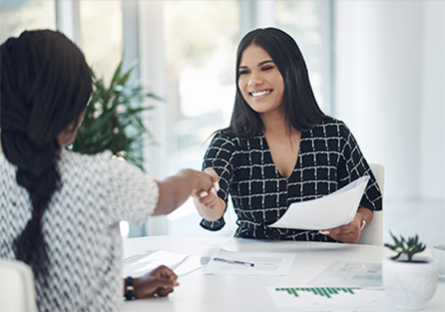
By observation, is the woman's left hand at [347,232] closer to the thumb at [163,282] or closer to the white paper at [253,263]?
the white paper at [253,263]

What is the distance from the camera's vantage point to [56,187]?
79 centimetres

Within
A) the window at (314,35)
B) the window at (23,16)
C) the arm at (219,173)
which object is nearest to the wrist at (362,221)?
the arm at (219,173)

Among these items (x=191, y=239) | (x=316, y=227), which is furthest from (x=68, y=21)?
(x=316, y=227)

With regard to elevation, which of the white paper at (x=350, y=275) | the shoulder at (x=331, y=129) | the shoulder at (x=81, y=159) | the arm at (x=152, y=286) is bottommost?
the white paper at (x=350, y=275)

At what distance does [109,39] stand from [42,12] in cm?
56

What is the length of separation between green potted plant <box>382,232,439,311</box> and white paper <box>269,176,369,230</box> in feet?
1.02

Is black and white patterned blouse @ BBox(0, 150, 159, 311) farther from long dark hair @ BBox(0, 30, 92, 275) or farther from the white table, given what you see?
the white table

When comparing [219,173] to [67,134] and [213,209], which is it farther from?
[67,134]

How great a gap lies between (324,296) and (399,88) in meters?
5.05

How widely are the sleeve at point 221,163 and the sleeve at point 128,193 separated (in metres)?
0.77

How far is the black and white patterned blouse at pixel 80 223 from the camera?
794 mm

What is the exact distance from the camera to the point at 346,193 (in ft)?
4.08

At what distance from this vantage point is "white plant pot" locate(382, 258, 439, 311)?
90 centimetres

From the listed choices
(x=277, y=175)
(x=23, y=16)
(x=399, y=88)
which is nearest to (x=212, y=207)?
(x=277, y=175)
